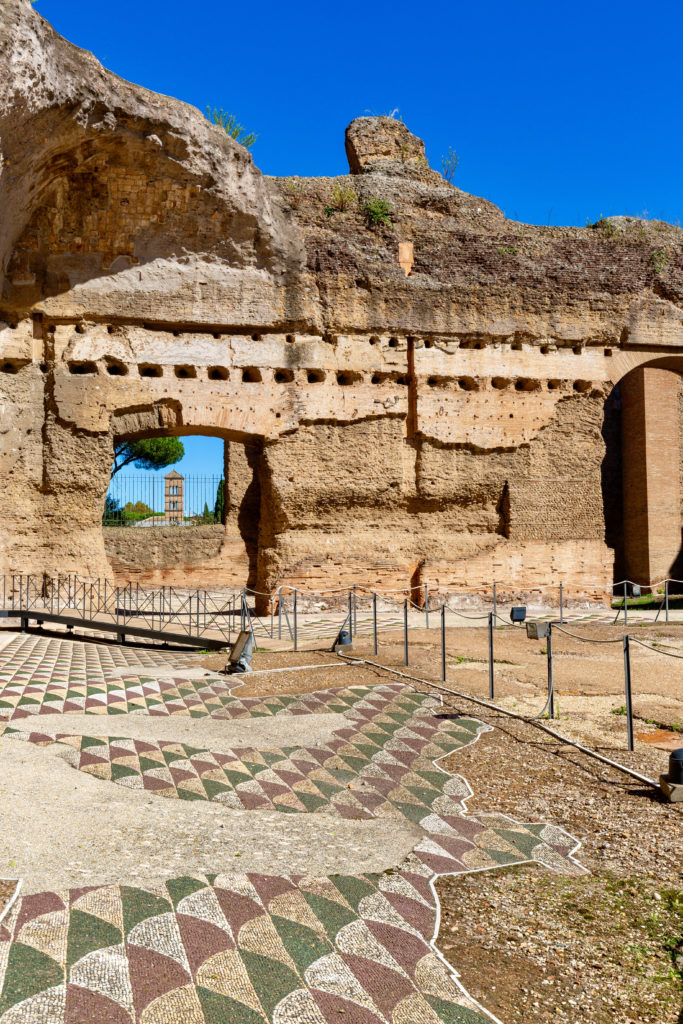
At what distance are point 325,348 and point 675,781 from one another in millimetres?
10744

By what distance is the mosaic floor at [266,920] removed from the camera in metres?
2.51

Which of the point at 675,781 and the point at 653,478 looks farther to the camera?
the point at 653,478

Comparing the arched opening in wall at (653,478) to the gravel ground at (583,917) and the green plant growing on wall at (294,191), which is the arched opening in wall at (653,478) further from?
the gravel ground at (583,917)

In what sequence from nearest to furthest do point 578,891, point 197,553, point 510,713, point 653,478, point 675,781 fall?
1. point 578,891
2. point 675,781
3. point 510,713
4. point 653,478
5. point 197,553

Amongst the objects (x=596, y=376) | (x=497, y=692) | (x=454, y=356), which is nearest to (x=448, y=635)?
(x=497, y=692)

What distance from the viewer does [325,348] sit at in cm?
1385

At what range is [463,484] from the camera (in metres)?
14.4

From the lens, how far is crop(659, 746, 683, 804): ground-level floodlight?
4320 millimetres

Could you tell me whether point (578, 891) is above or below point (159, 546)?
below

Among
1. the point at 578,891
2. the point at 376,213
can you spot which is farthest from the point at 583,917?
the point at 376,213

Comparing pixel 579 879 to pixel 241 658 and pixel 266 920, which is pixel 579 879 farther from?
pixel 241 658

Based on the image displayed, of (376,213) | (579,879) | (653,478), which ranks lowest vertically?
(579,879)

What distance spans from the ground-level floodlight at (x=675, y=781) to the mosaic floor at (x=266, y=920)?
29.8 inches

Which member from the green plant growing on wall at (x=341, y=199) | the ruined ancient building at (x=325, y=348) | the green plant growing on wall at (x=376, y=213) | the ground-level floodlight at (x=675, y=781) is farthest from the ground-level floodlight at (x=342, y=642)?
the green plant growing on wall at (x=341, y=199)
